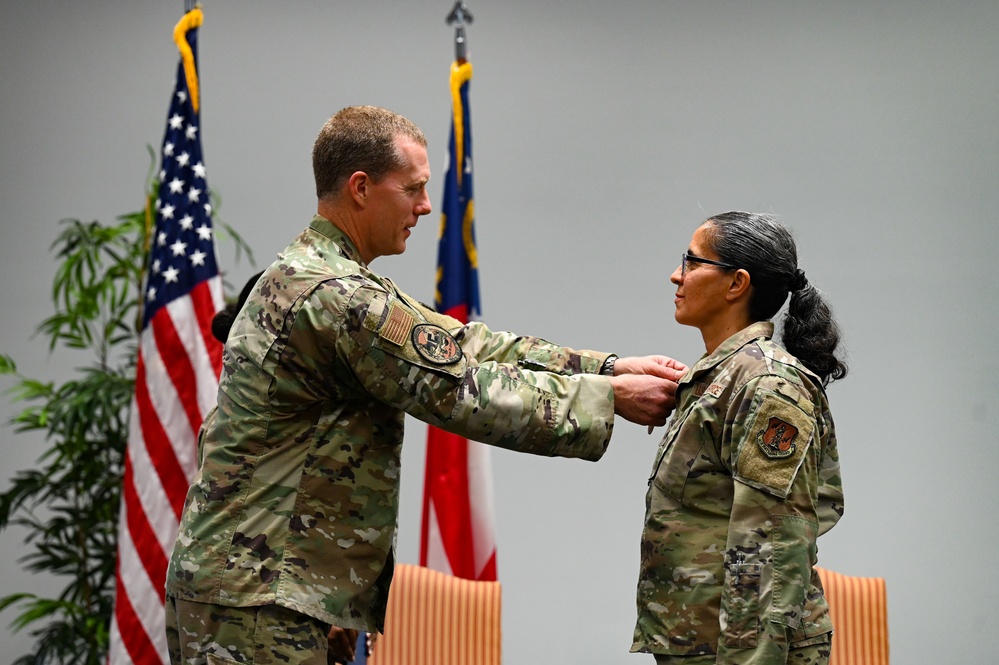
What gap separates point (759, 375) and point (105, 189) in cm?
331

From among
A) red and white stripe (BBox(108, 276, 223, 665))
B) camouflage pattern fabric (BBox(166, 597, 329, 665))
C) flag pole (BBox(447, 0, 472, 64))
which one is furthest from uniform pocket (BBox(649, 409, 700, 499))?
flag pole (BBox(447, 0, 472, 64))

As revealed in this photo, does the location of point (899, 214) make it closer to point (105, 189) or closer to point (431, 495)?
point (431, 495)

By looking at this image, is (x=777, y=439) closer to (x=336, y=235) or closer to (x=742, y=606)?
(x=742, y=606)

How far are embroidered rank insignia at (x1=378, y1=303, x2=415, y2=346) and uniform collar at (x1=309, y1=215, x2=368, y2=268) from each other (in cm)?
21

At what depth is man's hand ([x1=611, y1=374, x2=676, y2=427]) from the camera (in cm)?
200

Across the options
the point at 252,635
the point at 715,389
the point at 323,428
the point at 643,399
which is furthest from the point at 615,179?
the point at 252,635

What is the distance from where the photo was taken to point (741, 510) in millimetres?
1745

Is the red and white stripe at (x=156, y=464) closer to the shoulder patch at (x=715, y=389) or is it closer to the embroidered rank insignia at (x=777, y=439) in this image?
the shoulder patch at (x=715, y=389)

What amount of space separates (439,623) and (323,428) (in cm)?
130

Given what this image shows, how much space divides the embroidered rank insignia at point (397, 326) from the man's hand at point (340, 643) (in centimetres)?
67

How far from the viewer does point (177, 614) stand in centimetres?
190

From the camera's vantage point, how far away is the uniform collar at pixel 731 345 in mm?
1929

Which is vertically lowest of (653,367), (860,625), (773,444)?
(860,625)

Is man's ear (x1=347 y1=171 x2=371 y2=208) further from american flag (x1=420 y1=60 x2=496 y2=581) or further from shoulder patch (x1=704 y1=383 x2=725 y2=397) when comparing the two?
american flag (x1=420 y1=60 x2=496 y2=581)
